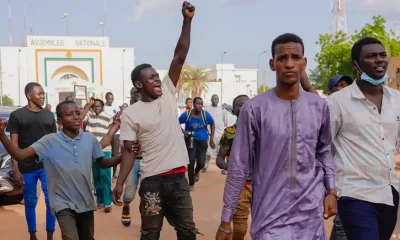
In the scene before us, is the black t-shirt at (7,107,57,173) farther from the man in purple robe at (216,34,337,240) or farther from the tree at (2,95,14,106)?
the tree at (2,95,14,106)

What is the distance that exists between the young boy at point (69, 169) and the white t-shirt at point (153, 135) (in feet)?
1.17

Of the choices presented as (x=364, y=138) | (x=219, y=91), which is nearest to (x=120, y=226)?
(x=364, y=138)

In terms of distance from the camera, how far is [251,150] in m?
3.19

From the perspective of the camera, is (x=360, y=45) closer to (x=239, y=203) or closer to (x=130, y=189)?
(x=239, y=203)

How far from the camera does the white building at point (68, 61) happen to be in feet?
192

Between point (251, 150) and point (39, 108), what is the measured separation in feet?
13.7

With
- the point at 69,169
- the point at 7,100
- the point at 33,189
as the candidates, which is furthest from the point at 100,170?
the point at 7,100

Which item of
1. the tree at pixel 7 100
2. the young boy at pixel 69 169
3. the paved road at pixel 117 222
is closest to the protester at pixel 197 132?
the paved road at pixel 117 222

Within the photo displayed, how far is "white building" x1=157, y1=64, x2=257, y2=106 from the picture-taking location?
3103 inches

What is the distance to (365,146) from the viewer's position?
12.6 feet

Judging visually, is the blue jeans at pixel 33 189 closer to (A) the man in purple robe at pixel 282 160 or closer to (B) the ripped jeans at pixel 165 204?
(B) the ripped jeans at pixel 165 204

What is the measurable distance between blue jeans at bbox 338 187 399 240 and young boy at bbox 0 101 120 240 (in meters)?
2.08

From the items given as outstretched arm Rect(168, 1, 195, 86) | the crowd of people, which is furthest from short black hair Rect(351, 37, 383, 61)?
outstretched arm Rect(168, 1, 195, 86)

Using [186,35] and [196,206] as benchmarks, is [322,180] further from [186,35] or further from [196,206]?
[196,206]
